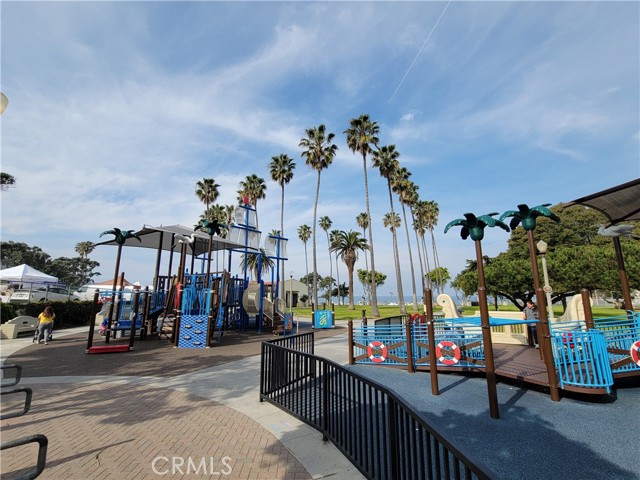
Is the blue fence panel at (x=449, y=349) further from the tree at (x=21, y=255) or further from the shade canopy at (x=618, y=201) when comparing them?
the tree at (x=21, y=255)

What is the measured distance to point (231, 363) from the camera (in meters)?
10.2

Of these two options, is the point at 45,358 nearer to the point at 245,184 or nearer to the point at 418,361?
the point at 418,361

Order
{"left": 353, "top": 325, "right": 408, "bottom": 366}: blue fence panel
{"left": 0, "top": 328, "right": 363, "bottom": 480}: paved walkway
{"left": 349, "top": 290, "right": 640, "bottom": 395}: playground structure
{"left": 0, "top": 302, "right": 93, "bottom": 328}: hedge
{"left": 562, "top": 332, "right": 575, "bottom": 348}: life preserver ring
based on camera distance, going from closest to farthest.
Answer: {"left": 0, "top": 328, "right": 363, "bottom": 480}: paved walkway → {"left": 349, "top": 290, "right": 640, "bottom": 395}: playground structure → {"left": 562, "top": 332, "right": 575, "bottom": 348}: life preserver ring → {"left": 353, "top": 325, "right": 408, "bottom": 366}: blue fence panel → {"left": 0, "top": 302, "right": 93, "bottom": 328}: hedge

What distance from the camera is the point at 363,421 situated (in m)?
4.82

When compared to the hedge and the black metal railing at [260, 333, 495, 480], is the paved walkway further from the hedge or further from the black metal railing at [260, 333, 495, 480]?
the hedge

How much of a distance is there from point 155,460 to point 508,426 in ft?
17.4

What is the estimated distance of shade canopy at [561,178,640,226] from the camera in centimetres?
738

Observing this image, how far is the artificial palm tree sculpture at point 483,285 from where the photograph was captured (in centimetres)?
560

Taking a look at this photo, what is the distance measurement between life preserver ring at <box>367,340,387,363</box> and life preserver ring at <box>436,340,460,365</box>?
155 centimetres

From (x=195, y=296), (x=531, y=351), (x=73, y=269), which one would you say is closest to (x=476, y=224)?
(x=531, y=351)

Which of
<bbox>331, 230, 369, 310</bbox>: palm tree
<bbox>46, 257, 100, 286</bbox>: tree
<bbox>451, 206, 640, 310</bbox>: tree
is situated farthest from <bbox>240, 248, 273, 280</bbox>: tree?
<bbox>46, 257, 100, 286</bbox>: tree

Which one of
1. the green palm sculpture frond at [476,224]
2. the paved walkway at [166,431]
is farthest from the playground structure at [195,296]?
the green palm sculpture frond at [476,224]

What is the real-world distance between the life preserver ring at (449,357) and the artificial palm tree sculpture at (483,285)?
1146 mm

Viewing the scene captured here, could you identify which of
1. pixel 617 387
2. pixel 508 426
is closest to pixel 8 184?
pixel 508 426
